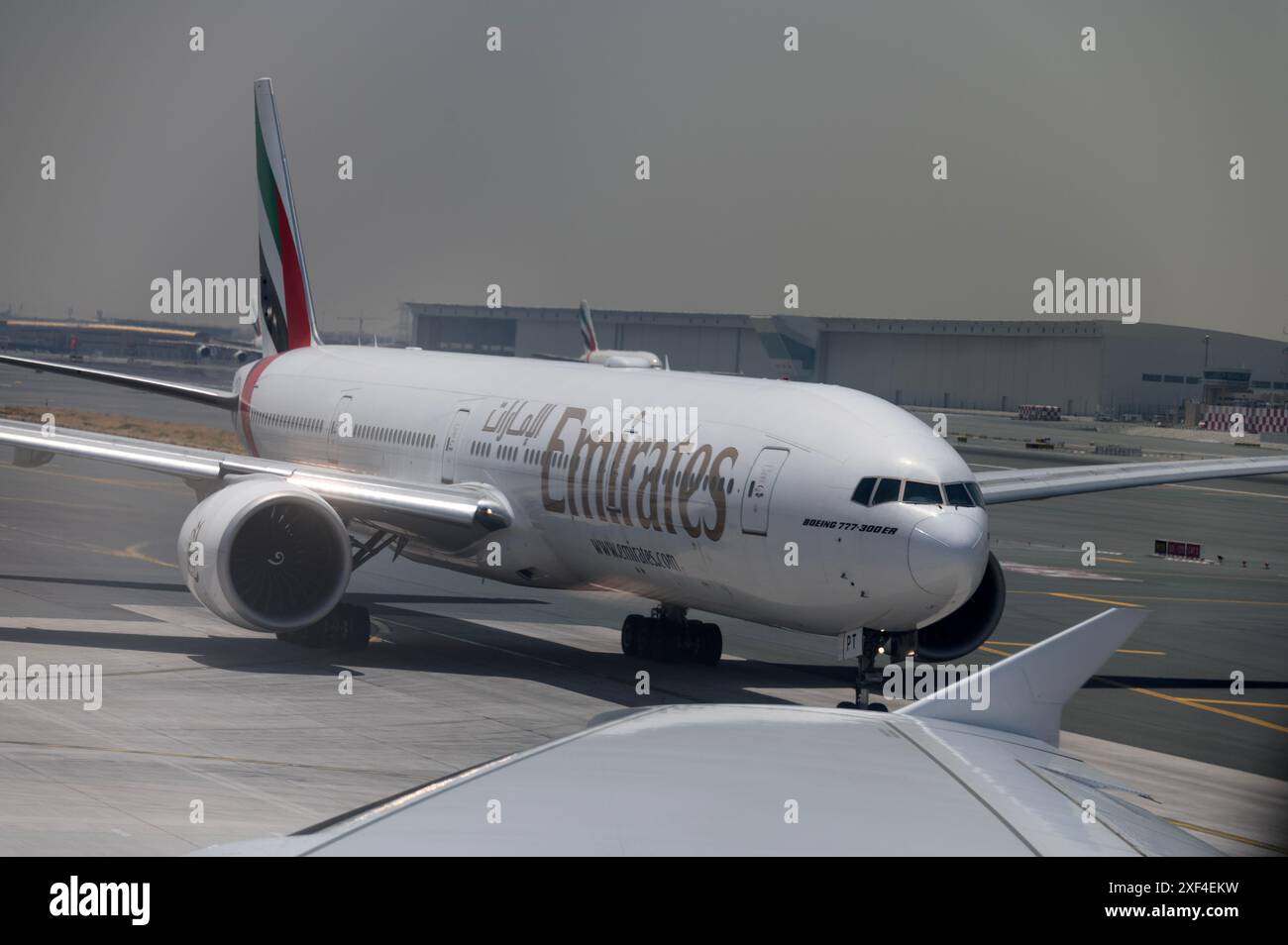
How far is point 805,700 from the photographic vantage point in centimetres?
1955

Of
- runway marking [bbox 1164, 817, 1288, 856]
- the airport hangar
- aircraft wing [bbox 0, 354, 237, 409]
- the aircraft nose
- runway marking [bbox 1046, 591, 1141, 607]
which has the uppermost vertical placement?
the airport hangar

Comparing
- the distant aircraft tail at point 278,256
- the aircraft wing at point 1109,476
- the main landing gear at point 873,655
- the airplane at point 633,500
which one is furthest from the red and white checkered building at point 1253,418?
the main landing gear at point 873,655

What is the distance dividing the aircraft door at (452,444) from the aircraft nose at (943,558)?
908 centimetres

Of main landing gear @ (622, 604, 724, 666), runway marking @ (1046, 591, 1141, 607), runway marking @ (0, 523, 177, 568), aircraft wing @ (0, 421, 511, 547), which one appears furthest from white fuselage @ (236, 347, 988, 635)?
runway marking @ (1046, 591, 1141, 607)

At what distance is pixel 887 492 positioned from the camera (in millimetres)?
16797

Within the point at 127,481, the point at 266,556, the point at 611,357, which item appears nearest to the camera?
the point at 266,556

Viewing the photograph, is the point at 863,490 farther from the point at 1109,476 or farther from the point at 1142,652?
the point at 1142,652

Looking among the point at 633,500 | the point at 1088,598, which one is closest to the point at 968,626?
the point at 633,500

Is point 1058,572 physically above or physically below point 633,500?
below

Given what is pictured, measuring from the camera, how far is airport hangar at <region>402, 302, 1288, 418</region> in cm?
11994

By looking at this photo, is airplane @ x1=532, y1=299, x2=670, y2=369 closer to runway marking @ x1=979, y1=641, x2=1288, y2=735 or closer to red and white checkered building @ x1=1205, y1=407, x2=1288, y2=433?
runway marking @ x1=979, y1=641, x2=1288, y2=735

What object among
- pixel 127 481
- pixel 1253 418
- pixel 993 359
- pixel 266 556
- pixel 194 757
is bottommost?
pixel 194 757

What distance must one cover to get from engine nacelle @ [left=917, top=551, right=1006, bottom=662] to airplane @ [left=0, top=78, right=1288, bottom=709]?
0.03 meters

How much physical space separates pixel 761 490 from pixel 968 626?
379 centimetres
